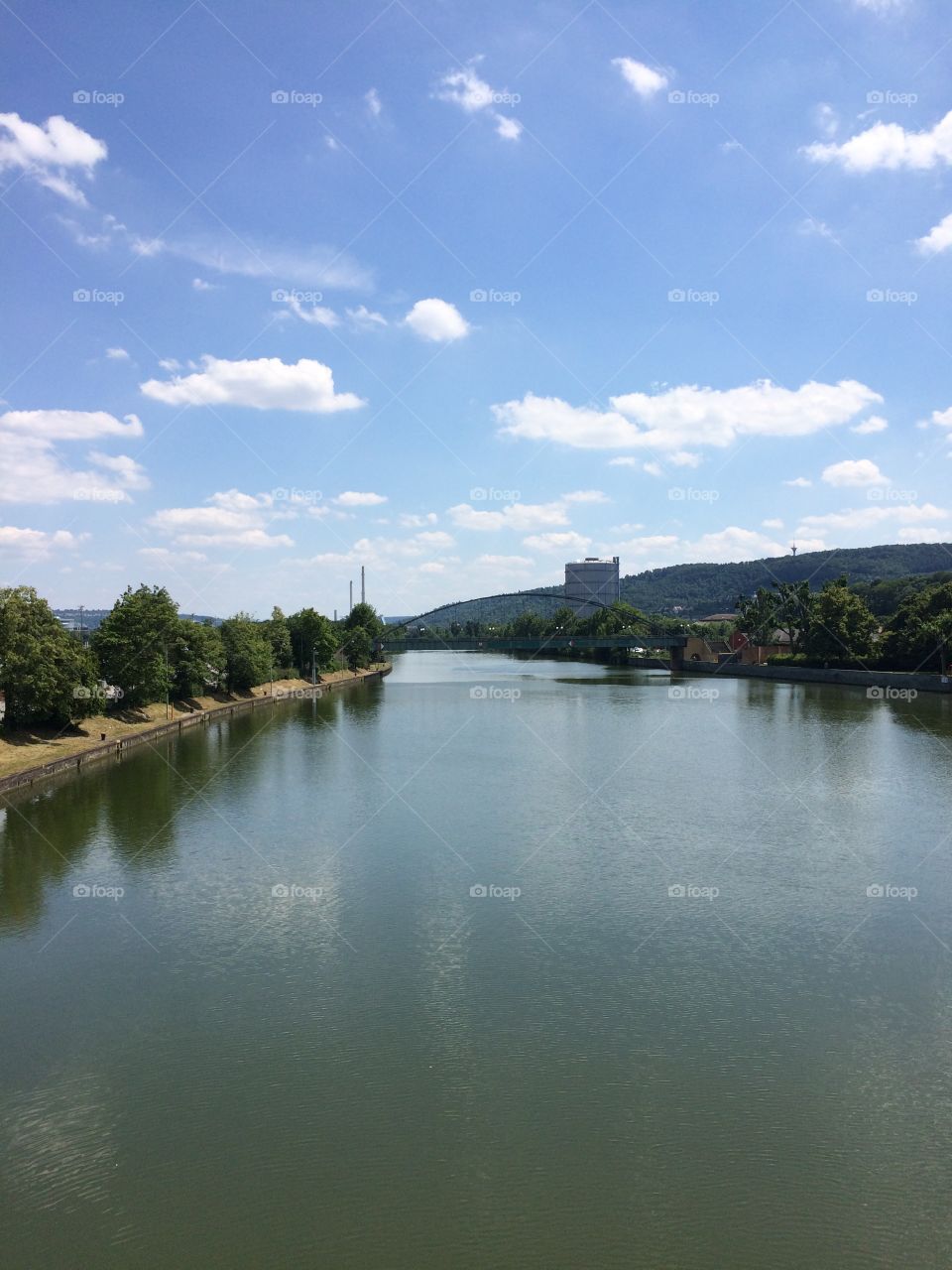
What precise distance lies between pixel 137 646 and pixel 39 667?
30.7 ft

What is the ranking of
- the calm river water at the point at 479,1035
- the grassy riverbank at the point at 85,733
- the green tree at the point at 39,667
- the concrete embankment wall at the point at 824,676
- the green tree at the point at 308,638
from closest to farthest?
the calm river water at the point at 479,1035, the grassy riverbank at the point at 85,733, the green tree at the point at 39,667, the concrete embankment wall at the point at 824,676, the green tree at the point at 308,638

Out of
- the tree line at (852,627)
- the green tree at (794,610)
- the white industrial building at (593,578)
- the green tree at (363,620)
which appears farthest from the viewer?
the white industrial building at (593,578)

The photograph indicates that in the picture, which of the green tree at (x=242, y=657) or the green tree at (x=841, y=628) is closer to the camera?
the green tree at (x=242, y=657)

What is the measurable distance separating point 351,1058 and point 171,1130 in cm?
207

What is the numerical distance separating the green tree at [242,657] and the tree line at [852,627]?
137ft

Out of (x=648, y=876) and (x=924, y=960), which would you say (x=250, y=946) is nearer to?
(x=648, y=876)

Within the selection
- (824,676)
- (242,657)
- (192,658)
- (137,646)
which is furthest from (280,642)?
(824,676)

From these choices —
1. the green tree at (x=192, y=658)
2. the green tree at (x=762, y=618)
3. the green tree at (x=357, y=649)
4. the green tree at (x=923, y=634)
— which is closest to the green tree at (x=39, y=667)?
the green tree at (x=192, y=658)

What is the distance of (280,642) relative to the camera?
2670 inches

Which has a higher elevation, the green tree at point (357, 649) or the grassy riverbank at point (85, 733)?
the green tree at point (357, 649)

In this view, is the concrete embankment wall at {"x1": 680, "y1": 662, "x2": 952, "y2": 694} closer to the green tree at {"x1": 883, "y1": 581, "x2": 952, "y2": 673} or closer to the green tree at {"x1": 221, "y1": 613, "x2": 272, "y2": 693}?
the green tree at {"x1": 883, "y1": 581, "x2": 952, "y2": 673}

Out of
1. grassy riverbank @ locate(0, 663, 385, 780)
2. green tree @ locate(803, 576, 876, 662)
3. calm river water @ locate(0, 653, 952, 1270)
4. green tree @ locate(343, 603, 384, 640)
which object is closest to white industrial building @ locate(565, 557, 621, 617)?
green tree @ locate(343, 603, 384, 640)

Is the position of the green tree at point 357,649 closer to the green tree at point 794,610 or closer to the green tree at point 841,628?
the green tree at point 794,610

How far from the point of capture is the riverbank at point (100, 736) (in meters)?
28.3
